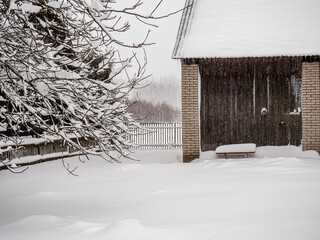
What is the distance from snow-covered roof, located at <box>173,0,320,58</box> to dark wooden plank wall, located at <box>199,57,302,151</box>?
696 mm

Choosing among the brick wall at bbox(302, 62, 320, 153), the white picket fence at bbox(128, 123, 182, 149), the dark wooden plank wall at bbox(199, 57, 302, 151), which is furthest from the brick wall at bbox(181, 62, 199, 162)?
the white picket fence at bbox(128, 123, 182, 149)

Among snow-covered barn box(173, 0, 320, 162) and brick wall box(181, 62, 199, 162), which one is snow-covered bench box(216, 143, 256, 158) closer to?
snow-covered barn box(173, 0, 320, 162)

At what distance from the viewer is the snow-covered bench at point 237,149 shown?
1040 centimetres

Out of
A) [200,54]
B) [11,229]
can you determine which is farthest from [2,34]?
[200,54]

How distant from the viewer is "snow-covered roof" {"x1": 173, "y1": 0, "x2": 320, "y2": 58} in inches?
401

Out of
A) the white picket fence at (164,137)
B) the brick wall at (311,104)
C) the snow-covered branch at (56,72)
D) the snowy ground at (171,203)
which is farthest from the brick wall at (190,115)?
the white picket fence at (164,137)

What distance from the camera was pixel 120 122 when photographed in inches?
209

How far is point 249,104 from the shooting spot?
36.2 ft

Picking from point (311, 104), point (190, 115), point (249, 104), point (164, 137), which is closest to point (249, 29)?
point (249, 104)

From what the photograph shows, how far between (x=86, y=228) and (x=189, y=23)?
8.21 meters

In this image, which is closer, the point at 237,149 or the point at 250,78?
the point at 237,149

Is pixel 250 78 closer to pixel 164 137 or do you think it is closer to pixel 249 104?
pixel 249 104

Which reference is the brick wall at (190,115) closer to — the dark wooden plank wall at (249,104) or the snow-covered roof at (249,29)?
the dark wooden plank wall at (249,104)

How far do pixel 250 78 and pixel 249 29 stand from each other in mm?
1400
